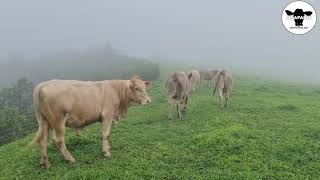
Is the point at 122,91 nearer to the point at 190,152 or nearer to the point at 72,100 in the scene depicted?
the point at 72,100

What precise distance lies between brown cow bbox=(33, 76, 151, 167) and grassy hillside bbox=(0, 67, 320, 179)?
0.93m

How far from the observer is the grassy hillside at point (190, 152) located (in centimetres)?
1255

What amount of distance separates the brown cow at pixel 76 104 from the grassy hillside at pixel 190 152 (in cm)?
93

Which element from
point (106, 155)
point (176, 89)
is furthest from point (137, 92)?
point (176, 89)

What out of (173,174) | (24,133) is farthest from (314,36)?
(173,174)

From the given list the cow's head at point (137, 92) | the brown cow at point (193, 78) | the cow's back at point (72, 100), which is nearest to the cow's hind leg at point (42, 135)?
the cow's back at point (72, 100)

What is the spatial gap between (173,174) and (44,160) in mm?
4105

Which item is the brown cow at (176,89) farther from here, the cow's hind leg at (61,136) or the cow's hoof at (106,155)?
the cow's hind leg at (61,136)

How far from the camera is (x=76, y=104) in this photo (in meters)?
13.1

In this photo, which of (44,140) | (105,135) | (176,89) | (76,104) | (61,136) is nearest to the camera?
(61,136)

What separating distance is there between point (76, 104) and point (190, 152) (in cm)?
409

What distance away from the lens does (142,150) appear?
14.7m

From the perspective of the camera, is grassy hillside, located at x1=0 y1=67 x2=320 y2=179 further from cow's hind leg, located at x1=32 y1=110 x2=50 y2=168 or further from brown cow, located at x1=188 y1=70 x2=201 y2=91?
brown cow, located at x1=188 y1=70 x2=201 y2=91

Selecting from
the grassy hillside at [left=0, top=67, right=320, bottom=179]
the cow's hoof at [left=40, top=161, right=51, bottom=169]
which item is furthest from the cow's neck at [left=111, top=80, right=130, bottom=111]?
the cow's hoof at [left=40, top=161, right=51, bottom=169]
